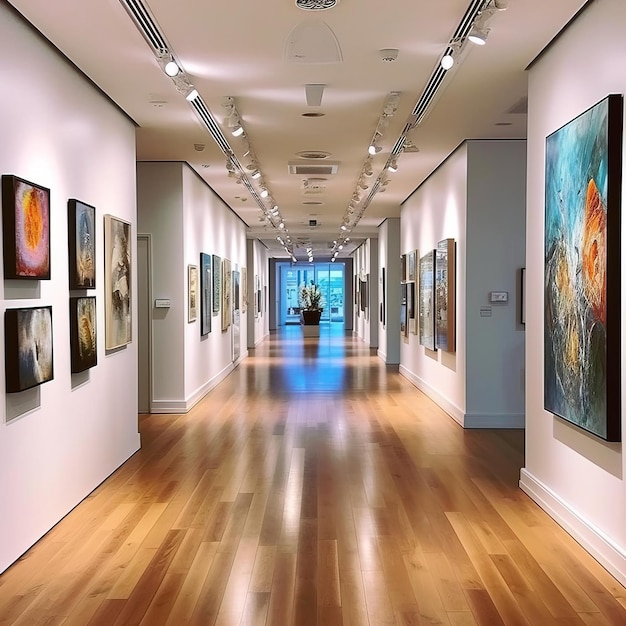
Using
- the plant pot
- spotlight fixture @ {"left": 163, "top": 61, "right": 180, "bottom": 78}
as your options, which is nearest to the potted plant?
the plant pot

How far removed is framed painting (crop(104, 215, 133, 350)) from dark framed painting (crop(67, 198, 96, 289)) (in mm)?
423

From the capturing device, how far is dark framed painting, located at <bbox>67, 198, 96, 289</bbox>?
5438 mm

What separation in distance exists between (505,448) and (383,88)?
376 centimetres

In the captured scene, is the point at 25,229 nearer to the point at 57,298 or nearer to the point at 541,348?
the point at 57,298

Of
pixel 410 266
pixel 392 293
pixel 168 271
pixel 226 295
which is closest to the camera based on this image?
pixel 168 271

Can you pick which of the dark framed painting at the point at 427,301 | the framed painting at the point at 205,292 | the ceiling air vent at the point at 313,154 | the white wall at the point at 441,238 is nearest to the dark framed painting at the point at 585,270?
the white wall at the point at 441,238

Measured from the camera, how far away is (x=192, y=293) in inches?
405

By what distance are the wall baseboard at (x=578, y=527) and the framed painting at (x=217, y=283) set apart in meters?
7.49

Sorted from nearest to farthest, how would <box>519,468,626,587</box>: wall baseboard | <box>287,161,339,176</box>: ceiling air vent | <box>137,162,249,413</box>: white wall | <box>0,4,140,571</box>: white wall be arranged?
<box>519,468,626,587</box>: wall baseboard
<box>0,4,140,571</box>: white wall
<box>137,162,249,413</box>: white wall
<box>287,161,339,176</box>: ceiling air vent

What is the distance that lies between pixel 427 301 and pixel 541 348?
220 inches

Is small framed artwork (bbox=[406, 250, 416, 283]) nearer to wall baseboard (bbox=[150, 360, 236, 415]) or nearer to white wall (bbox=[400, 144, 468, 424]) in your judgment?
white wall (bbox=[400, 144, 468, 424])

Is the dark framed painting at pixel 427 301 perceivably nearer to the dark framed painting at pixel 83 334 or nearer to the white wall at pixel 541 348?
the white wall at pixel 541 348

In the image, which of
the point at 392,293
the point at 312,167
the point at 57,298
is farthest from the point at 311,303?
the point at 57,298

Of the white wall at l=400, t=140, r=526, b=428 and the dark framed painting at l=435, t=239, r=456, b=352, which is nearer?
the white wall at l=400, t=140, r=526, b=428
